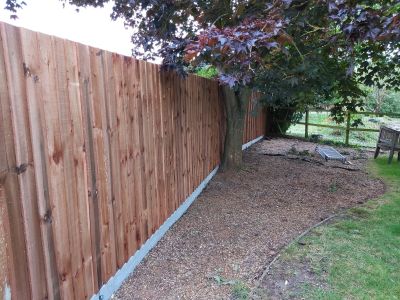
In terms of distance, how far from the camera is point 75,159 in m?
1.85

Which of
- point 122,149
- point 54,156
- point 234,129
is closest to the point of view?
point 54,156

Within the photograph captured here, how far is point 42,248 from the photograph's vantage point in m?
1.58

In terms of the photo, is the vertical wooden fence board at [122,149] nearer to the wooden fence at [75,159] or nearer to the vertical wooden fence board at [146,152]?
the wooden fence at [75,159]

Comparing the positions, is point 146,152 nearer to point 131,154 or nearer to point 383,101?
point 131,154

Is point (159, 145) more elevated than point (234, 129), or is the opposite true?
point (159, 145)

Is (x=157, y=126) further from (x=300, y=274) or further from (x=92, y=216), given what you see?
(x=300, y=274)

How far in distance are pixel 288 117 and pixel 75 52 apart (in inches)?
414

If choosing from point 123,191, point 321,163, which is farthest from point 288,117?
point 123,191

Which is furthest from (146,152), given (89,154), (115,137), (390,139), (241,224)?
(390,139)

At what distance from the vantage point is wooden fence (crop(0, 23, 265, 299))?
4.62 feet

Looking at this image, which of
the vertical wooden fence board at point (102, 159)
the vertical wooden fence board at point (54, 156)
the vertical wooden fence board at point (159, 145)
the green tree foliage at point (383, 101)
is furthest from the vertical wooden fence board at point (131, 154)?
the green tree foliage at point (383, 101)

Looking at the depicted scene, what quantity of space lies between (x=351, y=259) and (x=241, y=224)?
1278mm

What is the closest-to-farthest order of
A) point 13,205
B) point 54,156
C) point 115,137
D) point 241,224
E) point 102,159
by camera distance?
point 13,205 < point 54,156 < point 102,159 < point 115,137 < point 241,224

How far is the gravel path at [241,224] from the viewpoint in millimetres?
2721
